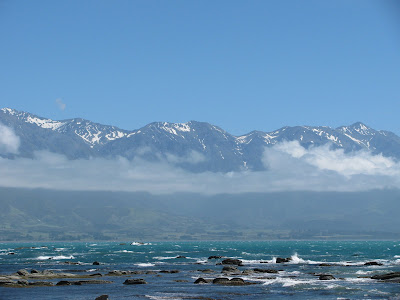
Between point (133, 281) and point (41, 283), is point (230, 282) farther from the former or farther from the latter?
point (41, 283)

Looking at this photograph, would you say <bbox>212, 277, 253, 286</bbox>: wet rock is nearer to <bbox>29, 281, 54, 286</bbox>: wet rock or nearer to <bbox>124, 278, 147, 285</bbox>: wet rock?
<bbox>124, 278, 147, 285</bbox>: wet rock

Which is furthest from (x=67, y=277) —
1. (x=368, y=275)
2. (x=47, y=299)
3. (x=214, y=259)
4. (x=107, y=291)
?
(x=214, y=259)

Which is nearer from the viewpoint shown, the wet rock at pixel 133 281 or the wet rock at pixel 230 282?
the wet rock at pixel 230 282

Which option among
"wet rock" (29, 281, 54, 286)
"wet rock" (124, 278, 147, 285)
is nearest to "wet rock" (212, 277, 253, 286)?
"wet rock" (124, 278, 147, 285)

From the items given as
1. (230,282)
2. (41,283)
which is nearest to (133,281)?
(41,283)

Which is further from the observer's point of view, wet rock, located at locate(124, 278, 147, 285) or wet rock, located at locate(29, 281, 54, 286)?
wet rock, located at locate(124, 278, 147, 285)

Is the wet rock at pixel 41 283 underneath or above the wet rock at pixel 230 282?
underneath

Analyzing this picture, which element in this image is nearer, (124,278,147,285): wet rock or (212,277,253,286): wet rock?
(212,277,253,286): wet rock

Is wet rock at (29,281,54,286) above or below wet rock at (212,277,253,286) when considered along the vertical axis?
below

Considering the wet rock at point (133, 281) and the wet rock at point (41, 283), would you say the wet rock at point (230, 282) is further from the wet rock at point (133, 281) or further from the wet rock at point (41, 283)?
the wet rock at point (41, 283)

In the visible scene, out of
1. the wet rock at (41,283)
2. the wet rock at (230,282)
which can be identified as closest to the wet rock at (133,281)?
the wet rock at (230,282)

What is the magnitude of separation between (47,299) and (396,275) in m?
57.8

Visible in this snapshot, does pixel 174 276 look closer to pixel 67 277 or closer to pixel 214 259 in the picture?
pixel 67 277

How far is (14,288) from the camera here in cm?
8894
